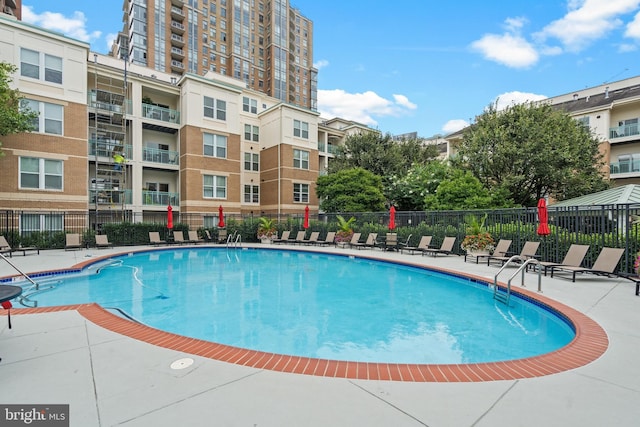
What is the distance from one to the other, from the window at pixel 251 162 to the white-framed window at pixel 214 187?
470cm

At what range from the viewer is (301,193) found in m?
28.8

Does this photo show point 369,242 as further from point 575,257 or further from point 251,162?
point 251,162

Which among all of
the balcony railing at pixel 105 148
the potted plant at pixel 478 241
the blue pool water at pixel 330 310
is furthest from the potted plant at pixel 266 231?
the potted plant at pixel 478 241

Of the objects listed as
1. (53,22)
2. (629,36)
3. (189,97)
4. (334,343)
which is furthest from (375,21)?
(53,22)

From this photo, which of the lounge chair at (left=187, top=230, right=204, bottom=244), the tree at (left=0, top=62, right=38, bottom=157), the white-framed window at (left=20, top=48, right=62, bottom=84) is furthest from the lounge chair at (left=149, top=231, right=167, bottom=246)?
the white-framed window at (left=20, top=48, right=62, bottom=84)

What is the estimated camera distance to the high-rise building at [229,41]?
152ft

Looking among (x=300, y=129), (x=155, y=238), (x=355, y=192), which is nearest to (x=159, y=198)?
(x=155, y=238)

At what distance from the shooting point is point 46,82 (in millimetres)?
17719

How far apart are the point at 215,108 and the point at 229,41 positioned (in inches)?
1516

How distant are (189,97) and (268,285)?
18494 mm

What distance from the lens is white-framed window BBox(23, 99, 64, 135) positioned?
17.3m

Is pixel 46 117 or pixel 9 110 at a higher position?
pixel 46 117

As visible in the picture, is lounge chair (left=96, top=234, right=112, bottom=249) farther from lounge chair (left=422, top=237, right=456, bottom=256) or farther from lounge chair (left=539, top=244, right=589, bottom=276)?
lounge chair (left=539, top=244, right=589, bottom=276)

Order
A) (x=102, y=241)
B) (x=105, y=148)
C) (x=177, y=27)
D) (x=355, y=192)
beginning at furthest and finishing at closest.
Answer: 1. (x=177, y=27)
2. (x=355, y=192)
3. (x=105, y=148)
4. (x=102, y=241)
